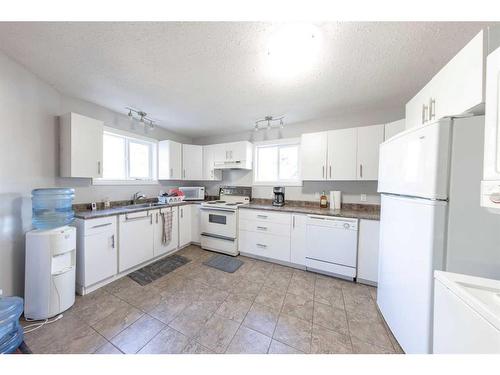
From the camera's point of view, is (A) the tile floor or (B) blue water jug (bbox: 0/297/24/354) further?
(A) the tile floor

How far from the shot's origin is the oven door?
290cm

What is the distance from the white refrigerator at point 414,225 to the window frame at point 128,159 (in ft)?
11.6

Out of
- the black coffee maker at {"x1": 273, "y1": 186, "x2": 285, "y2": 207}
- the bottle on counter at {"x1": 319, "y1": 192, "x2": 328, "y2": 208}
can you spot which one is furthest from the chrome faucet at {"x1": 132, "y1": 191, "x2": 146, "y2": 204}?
the bottle on counter at {"x1": 319, "y1": 192, "x2": 328, "y2": 208}

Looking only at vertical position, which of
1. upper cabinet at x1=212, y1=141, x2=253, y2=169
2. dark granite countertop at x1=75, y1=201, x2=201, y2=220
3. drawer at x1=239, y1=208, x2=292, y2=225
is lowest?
drawer at x1=239, y1=208, x2=292, y2=225

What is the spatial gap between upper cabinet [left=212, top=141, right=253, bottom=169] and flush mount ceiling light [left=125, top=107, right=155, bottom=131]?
1183 millimetres

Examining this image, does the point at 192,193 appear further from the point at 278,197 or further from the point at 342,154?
the point at 342,154

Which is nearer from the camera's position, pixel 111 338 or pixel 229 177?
pixel 111 338

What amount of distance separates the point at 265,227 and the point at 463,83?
7.66ft

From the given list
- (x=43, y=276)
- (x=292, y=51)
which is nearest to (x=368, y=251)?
(x=292, y=51)

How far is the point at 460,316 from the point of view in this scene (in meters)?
0.69

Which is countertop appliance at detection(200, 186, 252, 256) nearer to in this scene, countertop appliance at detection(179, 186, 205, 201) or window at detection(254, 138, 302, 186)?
countertop appliance at detection(179, 186, 205, 201)

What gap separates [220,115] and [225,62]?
1276 mm
